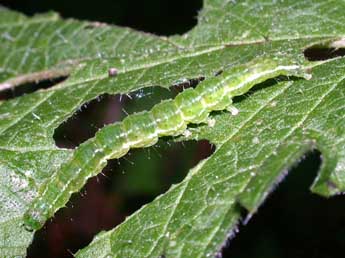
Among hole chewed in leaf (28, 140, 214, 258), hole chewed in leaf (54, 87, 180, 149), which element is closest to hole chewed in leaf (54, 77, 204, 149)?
hole chewed in leaf (54, 87, 180, 149)

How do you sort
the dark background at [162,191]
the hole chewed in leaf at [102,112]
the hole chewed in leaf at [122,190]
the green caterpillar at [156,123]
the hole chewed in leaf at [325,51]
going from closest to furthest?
1. the green caterpillar at [156,123]
2. the hole chewed in leaf at [325,51]
3. the dark background at [162,191]
4. the hole chewed in leaf at [102,112]
5. the hole chewed in leaf at [122,190]

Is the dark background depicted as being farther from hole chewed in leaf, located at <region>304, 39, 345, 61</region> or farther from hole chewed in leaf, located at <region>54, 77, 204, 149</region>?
hole chewed in leaf, located at <region>304, 39, 345, 61</region>

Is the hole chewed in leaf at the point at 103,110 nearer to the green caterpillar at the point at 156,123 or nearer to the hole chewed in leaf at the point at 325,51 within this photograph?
the green caterpillar at the point at 156,123

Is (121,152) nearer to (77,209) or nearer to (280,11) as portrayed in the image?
(280,11)

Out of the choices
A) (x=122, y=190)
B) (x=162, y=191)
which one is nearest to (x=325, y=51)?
(x=162, y=191)

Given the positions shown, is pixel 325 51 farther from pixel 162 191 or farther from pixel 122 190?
pixel 122 190

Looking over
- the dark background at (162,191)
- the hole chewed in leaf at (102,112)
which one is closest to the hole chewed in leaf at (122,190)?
the dark background at (162,191)
